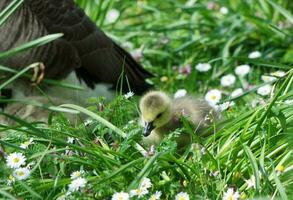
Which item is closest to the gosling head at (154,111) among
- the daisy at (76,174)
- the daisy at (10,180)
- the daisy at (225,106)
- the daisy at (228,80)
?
the daisy at (225,106)

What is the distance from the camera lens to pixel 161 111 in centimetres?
495

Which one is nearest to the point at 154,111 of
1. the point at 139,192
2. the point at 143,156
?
the point at 143,156

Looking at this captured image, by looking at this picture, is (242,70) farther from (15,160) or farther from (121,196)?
(121,196)

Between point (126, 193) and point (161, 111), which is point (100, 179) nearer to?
point (126, 193)

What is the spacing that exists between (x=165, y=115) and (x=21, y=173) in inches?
39.4

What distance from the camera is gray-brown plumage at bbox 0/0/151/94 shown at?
610 centimetres

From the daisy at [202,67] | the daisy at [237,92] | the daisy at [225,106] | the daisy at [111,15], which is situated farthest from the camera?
the daisy at [111,15]

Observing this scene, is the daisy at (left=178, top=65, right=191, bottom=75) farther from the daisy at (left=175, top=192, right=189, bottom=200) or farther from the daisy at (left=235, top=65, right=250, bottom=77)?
the daisy at (left=175, top=192, right=189, bottom=200)

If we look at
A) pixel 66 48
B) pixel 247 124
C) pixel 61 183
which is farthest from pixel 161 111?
pixel 66 48

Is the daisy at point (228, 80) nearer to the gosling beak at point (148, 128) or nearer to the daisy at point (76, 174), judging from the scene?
the gosling beak at point (148, 128)

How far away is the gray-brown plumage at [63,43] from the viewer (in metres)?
6.10

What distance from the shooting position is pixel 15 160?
449cm

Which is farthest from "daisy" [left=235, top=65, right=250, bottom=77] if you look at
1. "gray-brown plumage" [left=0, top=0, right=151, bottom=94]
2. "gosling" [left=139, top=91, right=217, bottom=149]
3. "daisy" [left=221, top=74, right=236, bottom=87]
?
"gosling" [left=139, top=91, right=217, bottom=149]

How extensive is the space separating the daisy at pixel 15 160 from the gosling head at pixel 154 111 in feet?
2.26
